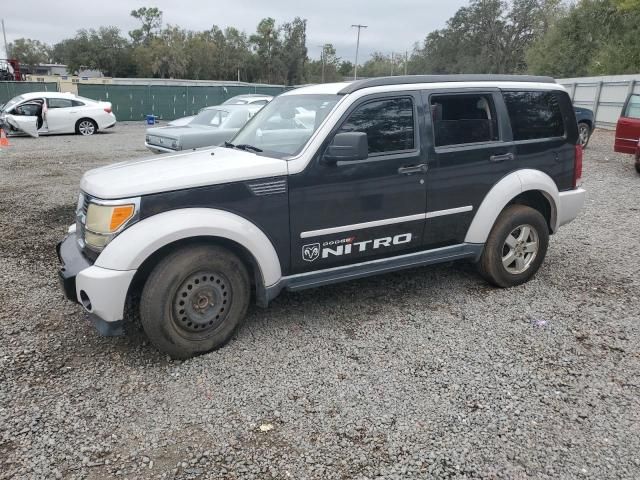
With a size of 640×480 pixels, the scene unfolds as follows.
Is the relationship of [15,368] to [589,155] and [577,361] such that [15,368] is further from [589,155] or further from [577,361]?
[589,155]

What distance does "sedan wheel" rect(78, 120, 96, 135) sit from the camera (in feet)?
63.1

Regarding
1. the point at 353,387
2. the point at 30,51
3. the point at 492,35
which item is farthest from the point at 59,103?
the point at 30,51

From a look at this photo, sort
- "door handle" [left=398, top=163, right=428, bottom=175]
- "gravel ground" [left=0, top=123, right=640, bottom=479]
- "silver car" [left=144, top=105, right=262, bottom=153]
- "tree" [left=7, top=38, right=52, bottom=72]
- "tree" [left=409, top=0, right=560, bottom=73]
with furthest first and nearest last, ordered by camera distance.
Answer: "tree" [left=7, top=38, right=52, bottom=72] → "tree" [left=409, top=0, right=560, bottom=73] → "silver car" [left=144, top=105, right=262, bottom=153] → "door handle" [left=398, top=163, right=428, bottom=175] → "gravel ground" [left=0, top=123, right=640, bottom=479]

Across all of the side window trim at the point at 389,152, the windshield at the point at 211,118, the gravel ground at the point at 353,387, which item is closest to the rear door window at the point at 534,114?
the side window trim at the point at 389,152

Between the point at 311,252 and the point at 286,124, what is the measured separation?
123cm

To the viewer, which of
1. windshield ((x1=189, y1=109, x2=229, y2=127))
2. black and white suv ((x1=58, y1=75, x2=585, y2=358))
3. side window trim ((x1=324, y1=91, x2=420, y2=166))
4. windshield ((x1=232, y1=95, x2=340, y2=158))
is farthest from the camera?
windshield ((x1=189, y1=109, x2=229, y2=127))

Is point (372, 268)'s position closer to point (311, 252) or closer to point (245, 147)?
point (311, 252)

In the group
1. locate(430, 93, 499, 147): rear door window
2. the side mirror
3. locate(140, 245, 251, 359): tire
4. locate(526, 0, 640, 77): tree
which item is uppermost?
locate(526, 0, 640, 77): tree

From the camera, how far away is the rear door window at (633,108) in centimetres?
1166

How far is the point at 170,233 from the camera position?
3311mm

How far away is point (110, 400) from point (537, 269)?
4039 millimetres

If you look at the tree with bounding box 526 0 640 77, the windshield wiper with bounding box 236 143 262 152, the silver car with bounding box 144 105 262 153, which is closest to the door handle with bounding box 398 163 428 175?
the windshield wiper with bounding box 236 143 262 152

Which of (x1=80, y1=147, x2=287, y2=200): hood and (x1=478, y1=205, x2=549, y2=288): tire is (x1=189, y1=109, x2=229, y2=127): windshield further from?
(x1=478, y1=205, x2=549, y2=288): tire

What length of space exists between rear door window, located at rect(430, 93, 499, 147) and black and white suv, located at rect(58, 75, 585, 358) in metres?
0.01
